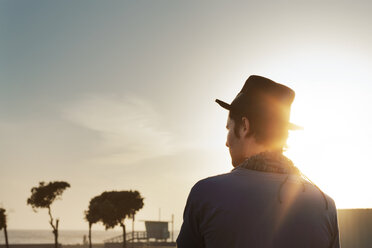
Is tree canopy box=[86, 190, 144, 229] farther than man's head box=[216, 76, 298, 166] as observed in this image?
Yes

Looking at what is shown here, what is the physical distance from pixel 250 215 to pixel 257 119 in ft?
1.56

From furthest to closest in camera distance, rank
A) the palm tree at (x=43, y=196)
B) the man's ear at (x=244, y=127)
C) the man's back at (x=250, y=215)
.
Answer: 1. the palm tree at (x=43, y=196)
2. the man's ear at (x=244, y=127)
3. the man's back at (x=250, y=215)

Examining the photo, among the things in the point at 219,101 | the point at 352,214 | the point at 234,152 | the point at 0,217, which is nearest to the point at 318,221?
the point at 234,152

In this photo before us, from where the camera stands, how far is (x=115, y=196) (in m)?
62.8

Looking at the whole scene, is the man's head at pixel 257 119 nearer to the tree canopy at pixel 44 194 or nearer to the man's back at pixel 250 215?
the man's back at pixel 250 215

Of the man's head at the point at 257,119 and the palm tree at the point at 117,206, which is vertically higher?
the man's head at the point at 257,119

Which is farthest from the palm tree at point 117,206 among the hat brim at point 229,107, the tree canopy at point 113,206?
the hat brim at point 229,107

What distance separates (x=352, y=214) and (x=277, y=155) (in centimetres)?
2450

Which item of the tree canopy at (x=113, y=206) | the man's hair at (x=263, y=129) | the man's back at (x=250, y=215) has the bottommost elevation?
the tree canopy at (x=113, y=206)

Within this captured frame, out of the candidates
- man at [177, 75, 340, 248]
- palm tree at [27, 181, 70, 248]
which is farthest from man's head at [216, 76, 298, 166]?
palm tree at [27, 181, 70, 248]

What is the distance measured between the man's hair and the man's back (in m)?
0.22

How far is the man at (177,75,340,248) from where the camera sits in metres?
1.69

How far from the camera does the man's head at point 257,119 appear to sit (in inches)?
77.3

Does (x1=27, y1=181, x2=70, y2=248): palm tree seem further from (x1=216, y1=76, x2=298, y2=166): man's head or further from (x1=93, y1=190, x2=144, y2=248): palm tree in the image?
(x1=216, y1=76, x2=298, y2=166): man's head
